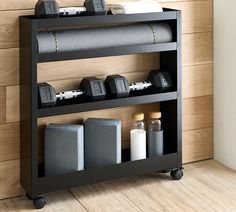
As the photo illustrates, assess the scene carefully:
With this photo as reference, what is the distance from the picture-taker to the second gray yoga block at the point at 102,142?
2.68 metres

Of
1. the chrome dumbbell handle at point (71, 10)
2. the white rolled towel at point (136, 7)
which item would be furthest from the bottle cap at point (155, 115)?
the chrome dumbbell handle at point (71, 10)

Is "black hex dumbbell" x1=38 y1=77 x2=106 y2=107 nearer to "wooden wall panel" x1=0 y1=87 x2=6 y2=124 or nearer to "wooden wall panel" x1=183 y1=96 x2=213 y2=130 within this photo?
"wooden wall panel" x1=0 y1=87 x2=6 y2=124

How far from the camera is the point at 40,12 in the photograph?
2447 mm

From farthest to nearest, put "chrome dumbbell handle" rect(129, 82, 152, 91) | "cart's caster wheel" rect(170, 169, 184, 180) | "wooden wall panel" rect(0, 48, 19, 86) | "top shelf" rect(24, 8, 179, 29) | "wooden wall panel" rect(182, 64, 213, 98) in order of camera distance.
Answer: "wooden wall panel" rect(182, 64, 213, 98) < "cart's caster wheel" rect(170, 169, 184, 180) < "chrome dumbbell handle" rect(129, 82, 152, 91) < "wooden wall panel" rect(0, 48, 19, 86) < "top shelf" rect(24, 8, 179, 29)

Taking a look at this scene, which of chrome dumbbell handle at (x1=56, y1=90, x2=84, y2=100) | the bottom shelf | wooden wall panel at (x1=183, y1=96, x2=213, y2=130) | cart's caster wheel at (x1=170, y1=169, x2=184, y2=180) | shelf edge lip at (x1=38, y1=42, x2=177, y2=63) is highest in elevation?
shelf edge lip at (x1=38, y1=42, x2=177, y2=63)

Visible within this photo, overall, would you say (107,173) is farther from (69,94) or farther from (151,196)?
(69,94)

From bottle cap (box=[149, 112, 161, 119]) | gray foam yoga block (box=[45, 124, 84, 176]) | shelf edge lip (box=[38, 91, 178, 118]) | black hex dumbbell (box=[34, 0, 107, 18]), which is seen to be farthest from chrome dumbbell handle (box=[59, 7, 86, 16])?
bottle cap (box=[149, 112, 161, 119])

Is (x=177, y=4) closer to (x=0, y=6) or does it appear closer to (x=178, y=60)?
(x=178, y=60)

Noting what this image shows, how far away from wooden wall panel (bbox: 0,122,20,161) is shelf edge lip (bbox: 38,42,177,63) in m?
0.36

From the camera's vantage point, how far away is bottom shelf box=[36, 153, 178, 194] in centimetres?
260

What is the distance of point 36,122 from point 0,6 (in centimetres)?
51

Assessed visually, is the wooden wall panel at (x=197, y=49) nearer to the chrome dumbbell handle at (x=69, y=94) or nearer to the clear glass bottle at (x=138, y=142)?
the clear glass bottle at (x=138, y=142)

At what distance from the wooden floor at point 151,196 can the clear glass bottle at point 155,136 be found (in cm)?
15

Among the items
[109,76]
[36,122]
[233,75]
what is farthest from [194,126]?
[36,122]
